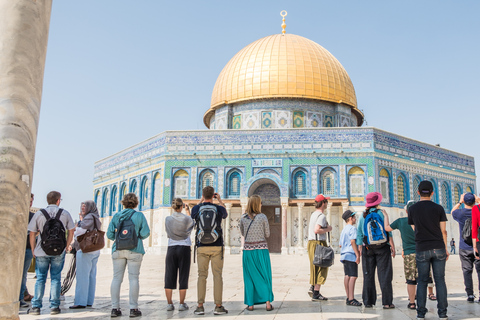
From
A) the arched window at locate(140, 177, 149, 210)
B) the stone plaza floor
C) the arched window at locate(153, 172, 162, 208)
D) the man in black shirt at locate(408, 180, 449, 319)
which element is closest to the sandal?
the stone plaza floor

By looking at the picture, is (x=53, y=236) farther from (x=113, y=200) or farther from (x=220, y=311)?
(x=113, y=200)

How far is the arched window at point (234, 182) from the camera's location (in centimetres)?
2508

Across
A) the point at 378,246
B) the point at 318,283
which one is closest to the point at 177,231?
the point at 318,283

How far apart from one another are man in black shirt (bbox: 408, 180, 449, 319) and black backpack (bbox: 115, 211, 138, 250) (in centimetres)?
335

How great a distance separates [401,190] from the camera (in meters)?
25.9

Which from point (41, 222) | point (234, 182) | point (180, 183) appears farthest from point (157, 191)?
point (41, 222)

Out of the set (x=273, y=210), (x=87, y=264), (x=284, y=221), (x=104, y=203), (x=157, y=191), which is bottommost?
(x=87, y=264)

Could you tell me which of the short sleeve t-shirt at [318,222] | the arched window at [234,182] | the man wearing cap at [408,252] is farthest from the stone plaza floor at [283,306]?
the arched window at [234,182]

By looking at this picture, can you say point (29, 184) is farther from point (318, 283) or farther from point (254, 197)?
point (318, 283)

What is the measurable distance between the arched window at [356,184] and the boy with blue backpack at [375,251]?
18.5 m

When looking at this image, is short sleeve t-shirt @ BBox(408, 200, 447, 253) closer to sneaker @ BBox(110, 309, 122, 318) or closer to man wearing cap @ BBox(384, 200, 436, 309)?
man wearing cap @ BBox(384, 200, 436, 309)

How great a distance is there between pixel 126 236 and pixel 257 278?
5.61 feet

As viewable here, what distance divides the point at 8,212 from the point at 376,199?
439 centimetres

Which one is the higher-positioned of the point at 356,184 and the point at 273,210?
the point at 356,184
